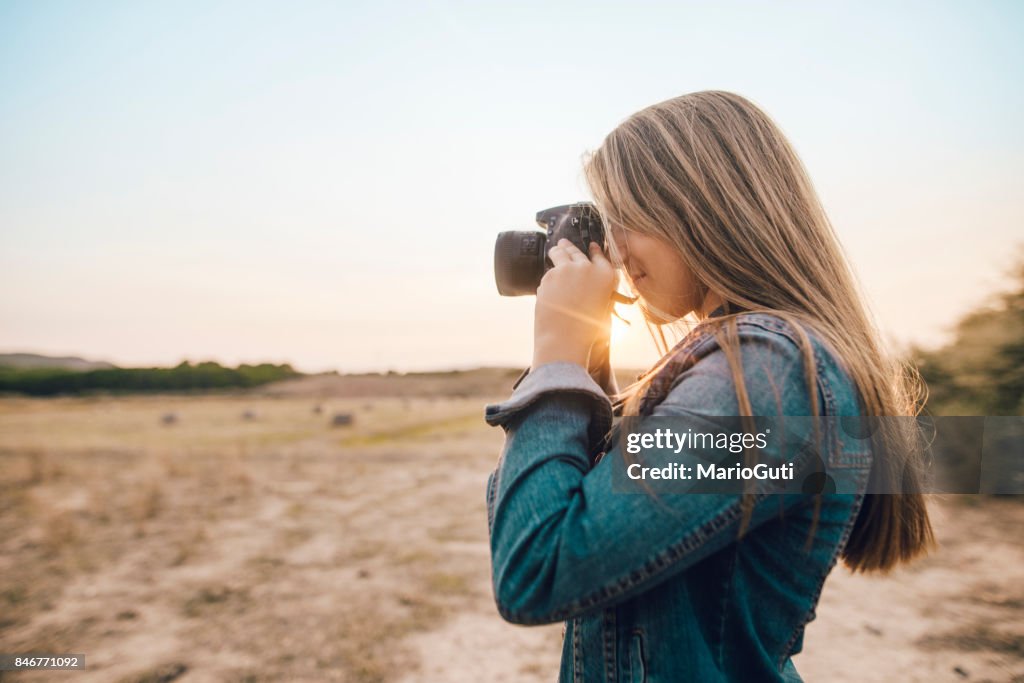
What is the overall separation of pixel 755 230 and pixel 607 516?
557 mm

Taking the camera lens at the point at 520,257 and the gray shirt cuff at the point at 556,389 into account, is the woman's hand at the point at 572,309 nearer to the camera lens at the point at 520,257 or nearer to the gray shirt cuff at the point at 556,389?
the gray shirt cuff at the point at 556,389

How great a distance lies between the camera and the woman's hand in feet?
3.05

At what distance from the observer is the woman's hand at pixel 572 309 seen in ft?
3.05

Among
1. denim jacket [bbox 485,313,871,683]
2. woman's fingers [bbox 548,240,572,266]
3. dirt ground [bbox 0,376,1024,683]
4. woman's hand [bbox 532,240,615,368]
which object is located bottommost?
dirt ground [bbox 0,376,1024,683]

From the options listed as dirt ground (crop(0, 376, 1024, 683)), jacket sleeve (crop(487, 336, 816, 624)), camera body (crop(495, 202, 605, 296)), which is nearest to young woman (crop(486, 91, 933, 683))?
jacket sleeve (crop(487, 336, 816, 624))

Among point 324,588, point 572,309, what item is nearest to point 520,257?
point 572,309

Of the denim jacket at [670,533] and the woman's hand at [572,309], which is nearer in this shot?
the denim jacket at [670,533]

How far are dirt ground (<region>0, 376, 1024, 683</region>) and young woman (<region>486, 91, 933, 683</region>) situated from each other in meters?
0.46

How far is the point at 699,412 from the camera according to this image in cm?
76

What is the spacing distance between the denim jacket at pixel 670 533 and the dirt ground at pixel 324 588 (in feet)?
1.67

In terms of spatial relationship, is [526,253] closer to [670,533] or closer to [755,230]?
[755,230]

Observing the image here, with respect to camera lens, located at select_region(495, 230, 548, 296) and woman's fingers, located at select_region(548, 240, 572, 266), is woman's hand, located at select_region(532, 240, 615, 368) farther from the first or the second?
camera lens, located at select_region(495, 230, 548, 296)

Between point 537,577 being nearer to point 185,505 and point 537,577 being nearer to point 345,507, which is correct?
point 345,507

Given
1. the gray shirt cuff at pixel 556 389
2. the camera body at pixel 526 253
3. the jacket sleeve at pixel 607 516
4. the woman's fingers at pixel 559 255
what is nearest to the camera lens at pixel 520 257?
the camera body at pixel 526 253
